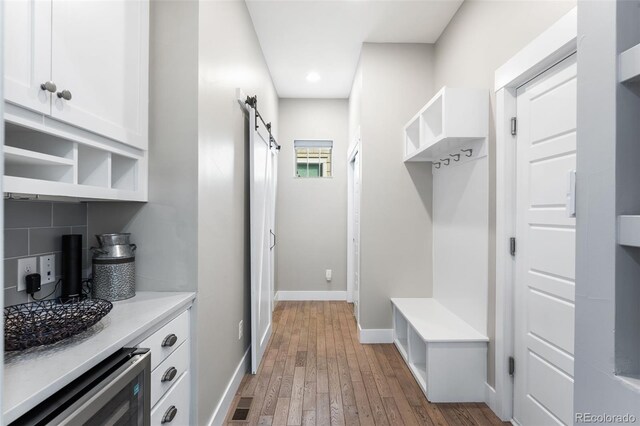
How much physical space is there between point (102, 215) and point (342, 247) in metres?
3.27

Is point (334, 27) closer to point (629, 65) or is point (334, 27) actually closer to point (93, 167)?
point (93, 167)

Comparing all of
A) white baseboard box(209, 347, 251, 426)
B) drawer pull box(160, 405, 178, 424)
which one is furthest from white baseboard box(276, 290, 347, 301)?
drawer pull box(160, 405, 178, 424)

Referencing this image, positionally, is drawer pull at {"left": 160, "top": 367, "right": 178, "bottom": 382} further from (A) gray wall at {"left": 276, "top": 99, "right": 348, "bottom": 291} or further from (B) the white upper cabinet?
(A) gray wall at {"left": 276, "top": 99, "right": 348, "bottom": 291}

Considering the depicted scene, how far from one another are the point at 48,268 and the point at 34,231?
165 millimetres

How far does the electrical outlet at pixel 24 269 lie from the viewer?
3.65 feet

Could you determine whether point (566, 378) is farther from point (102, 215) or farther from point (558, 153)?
point (102, 215)

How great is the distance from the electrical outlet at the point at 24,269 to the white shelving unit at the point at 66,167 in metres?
0.33

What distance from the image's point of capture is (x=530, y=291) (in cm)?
167

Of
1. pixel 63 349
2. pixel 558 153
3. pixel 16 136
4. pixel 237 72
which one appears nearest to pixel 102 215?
pixel 16 136

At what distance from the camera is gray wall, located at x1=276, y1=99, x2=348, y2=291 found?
437 cm

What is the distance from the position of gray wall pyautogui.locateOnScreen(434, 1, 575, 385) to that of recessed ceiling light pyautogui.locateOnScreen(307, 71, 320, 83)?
61.4 inches

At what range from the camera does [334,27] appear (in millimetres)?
2727

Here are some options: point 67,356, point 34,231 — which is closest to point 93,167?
point 34,231

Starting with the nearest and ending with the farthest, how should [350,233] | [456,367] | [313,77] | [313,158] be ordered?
[456,367] < [313,77] < [350,233] < [313,158]
